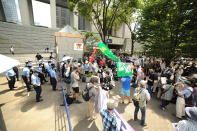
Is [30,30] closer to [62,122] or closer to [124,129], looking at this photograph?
[62,122]

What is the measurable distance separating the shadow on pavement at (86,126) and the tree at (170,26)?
29.5 ft

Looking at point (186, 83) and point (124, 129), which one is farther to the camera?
point (186, 83)

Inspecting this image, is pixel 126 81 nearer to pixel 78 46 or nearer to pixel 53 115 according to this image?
pixel 53 115

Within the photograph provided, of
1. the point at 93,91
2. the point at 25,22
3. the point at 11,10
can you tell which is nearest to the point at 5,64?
the point at 93,91

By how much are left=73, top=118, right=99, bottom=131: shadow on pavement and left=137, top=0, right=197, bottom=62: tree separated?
8.99 m

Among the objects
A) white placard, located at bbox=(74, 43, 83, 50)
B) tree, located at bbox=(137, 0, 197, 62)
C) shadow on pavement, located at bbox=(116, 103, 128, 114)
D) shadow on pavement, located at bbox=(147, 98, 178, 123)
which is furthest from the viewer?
white placard, located at bbox=(74, 43, 83, 50)

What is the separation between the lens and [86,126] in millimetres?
4336

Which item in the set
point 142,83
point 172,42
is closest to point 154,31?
point 172,42

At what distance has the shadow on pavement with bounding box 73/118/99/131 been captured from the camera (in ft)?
13.7

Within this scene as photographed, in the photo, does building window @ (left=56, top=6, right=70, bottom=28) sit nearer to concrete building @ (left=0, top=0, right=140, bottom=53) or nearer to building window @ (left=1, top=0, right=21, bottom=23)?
concrete building @ (left=0, top=0, right=140, bottom=53)

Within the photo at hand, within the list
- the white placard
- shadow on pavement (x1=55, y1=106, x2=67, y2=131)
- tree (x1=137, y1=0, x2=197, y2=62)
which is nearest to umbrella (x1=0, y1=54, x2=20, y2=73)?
shadow on pavement (x1=55, y1=106, x2=67, y2=131)

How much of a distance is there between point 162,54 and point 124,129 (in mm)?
9197

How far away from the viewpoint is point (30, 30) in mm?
19094

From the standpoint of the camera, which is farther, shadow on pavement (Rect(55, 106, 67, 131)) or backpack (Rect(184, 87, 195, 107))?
backpack (Rect(184, 87, 195, 107))
